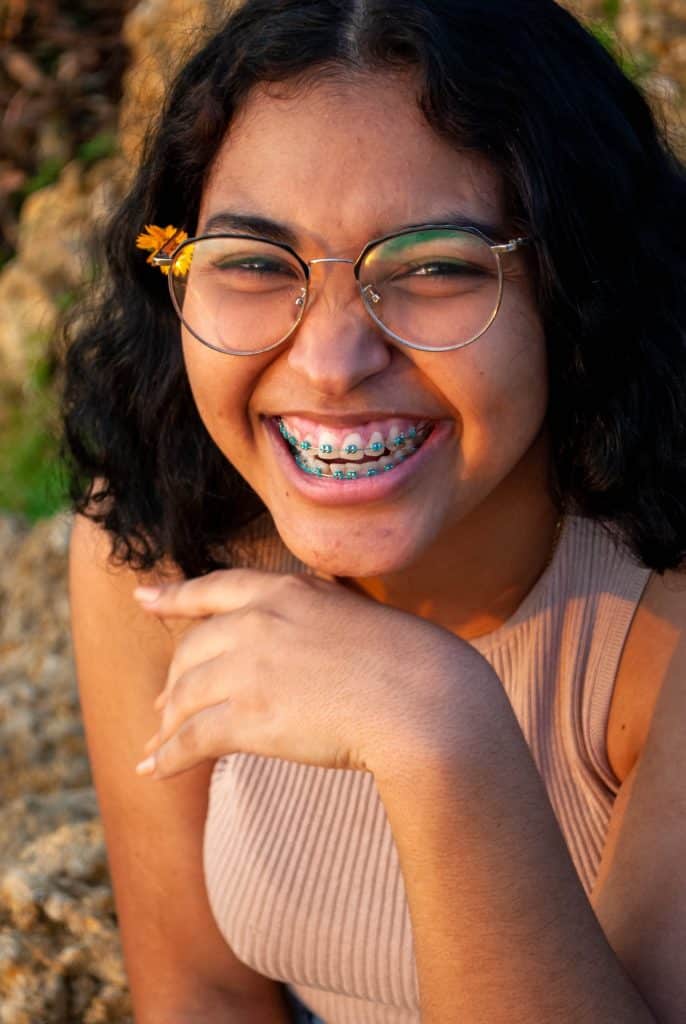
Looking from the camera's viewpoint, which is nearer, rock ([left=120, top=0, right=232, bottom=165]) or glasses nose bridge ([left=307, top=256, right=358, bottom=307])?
glasses nose bridge ([left=307, top=256, right=358, bottom=307])

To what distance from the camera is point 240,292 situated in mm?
2160

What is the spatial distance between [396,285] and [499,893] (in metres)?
0.90

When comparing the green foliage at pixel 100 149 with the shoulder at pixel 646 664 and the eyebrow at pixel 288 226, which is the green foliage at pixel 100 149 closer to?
the eyebrow at pixel 288 226

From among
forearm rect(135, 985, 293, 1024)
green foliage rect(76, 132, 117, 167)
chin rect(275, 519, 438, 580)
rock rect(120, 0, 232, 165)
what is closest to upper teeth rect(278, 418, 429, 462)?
chin rect(275, 519, 438, 580)

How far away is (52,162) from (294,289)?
248 inches

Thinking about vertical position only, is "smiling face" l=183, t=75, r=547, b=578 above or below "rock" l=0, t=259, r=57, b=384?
above

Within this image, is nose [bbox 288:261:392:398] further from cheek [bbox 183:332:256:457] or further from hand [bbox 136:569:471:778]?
hand [bbox 136:569:471:778]

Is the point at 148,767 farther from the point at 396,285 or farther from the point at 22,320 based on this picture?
the point at 22,320

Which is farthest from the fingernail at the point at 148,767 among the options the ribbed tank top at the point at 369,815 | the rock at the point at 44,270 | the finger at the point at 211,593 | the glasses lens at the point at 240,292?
the rock at the point at 44,270

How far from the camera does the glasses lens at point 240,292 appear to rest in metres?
2.08

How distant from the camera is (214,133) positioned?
7.34ft

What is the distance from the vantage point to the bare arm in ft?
9.06

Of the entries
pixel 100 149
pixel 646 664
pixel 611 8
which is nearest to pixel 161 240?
pixel 646 664

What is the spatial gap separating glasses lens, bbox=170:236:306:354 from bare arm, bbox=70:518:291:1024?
744mm
